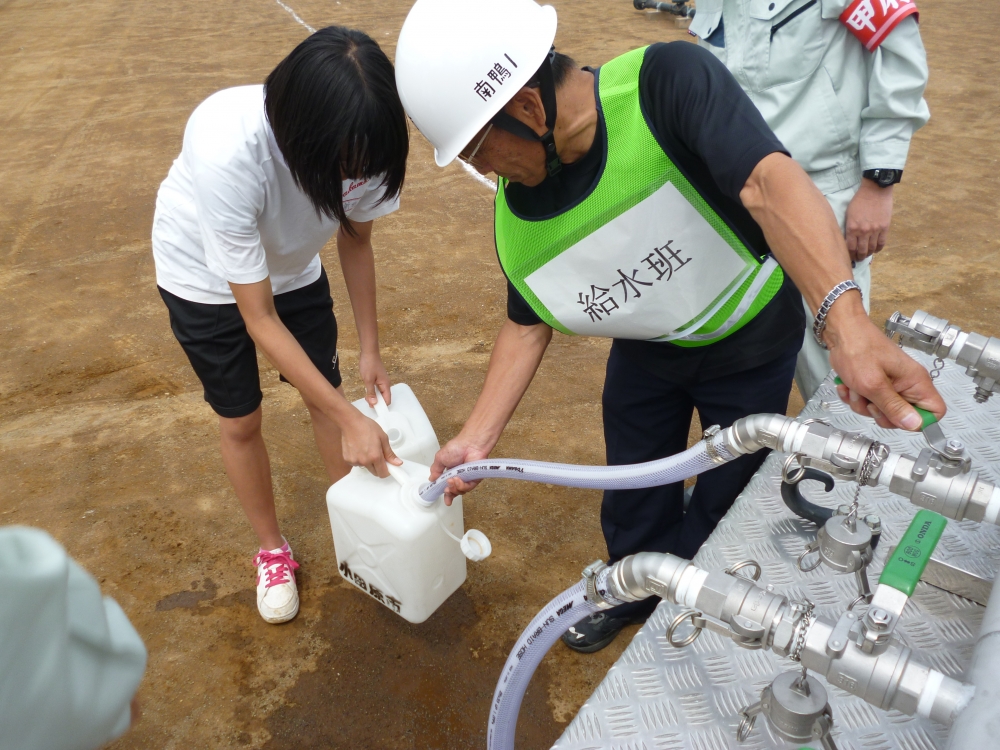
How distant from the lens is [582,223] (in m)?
1.67

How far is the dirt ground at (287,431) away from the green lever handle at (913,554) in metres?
1.29

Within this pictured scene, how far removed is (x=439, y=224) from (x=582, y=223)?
349 cm

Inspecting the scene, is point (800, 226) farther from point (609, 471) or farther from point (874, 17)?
point (874, 17)

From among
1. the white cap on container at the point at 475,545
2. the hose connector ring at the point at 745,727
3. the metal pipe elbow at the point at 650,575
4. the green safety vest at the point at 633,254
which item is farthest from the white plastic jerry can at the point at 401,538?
the hose connector ring at the point at 745,727

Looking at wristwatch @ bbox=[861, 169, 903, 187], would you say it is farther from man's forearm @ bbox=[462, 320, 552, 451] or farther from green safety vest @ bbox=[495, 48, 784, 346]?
man's forearm @ bbox=[462, 320, 552, 451]

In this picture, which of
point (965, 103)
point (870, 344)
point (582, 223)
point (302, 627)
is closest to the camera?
point (870, 344)

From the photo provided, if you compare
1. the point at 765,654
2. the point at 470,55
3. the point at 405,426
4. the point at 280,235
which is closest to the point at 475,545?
the point at 405,426

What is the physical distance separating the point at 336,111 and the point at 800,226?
3.04 ft

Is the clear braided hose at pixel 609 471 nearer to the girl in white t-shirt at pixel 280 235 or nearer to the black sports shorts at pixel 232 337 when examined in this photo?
the girl in white t-shirt at pixel 280 235

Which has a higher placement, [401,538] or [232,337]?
[232,337]

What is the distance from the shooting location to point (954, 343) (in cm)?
157

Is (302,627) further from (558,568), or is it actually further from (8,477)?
(8,477)

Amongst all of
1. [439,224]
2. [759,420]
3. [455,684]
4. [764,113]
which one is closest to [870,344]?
[759,420]

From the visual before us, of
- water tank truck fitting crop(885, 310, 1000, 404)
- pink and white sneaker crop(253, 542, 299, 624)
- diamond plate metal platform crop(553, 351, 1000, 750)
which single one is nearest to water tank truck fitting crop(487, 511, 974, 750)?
diamond plate metal platform crop(553, 351, 1000, 750)
